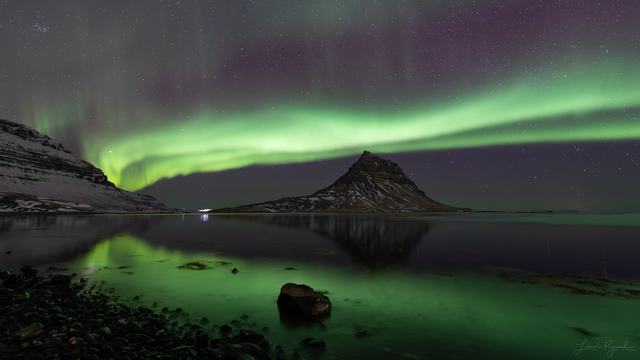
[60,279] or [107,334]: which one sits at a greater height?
[107,334]

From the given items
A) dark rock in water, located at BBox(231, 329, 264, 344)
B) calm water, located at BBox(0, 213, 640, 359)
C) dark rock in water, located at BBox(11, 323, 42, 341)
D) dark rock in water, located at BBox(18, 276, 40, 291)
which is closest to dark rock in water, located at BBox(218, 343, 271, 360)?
dark rock in water, located at BBox(231, 329, 264, 344)

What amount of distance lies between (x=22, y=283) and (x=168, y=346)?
50.0ft

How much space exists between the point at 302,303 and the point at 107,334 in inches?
311

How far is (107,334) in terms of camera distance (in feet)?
33.1

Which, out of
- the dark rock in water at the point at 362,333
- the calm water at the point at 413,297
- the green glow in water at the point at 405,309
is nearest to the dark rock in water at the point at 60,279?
the calm water at the point at 413,297

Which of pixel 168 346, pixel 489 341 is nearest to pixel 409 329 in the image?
pixel 489 341

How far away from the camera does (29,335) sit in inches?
375

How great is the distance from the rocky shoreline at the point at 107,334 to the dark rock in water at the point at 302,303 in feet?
8.59

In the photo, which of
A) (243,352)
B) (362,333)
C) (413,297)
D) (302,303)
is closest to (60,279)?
(302,303)

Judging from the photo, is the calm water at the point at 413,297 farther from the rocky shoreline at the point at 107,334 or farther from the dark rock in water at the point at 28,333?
the dark rock in water at the point at 28,333

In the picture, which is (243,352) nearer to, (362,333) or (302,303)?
(362,333)

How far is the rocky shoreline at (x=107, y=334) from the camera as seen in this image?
870 cm

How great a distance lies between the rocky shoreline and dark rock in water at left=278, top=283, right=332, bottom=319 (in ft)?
8.59

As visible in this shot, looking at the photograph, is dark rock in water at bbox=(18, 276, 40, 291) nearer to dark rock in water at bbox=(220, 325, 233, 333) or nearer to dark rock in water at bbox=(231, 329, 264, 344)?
dark rock in water at bbox=(220, 325, 233, 333)
